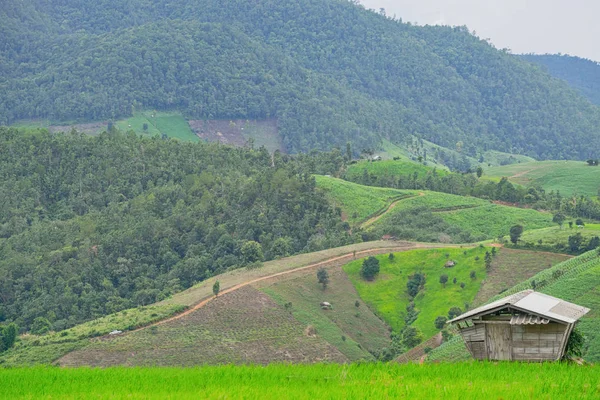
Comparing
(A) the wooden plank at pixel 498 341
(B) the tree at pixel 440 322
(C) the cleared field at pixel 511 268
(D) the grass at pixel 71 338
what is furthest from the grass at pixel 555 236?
(A) the wooden plank at pixel 498 341

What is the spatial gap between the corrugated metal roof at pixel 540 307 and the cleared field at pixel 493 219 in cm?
7733

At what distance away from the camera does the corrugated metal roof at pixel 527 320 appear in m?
24.9

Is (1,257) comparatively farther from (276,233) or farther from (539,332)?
(539,332)

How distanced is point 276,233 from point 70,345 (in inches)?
1613

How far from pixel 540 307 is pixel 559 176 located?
14562 cm

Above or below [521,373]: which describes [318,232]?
below

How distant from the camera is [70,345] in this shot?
66.3 m

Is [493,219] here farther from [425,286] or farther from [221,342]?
[221,342]

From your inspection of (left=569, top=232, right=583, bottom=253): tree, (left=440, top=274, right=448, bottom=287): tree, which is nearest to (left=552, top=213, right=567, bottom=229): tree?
(left=569, top=232, right=583, bottom=253): tree

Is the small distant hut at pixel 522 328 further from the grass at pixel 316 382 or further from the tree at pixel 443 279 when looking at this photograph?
the tree at pixel 443 279

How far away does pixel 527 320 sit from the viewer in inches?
989

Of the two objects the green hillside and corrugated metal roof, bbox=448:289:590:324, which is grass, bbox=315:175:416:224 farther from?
corrugated metal roof, bbox=448:289:590:324

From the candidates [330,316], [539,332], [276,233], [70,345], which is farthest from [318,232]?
[539,332]

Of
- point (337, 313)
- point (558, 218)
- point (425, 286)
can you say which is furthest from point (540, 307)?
point (558, 218)
